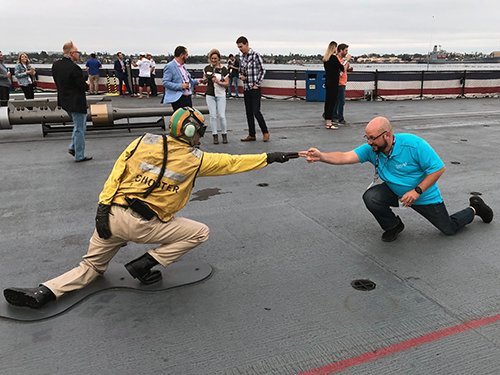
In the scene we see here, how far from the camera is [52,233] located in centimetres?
403

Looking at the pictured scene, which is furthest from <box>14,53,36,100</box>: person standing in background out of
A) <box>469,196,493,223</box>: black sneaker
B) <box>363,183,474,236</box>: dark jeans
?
<box>469,196,493,223</box>: black sneaker

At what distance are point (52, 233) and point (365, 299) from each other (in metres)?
3.11

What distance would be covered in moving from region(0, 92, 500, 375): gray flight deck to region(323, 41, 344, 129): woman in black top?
3.93m

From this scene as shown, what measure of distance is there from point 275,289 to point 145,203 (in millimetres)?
1181

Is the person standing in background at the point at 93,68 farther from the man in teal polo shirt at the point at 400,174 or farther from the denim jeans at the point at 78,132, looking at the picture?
the man in teal polo shirt at the point at 400,174

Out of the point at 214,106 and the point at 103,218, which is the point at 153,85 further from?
the point at 103,218

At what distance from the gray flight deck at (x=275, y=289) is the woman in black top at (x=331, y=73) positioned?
12.9 feet

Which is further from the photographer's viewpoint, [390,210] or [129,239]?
[390,210]

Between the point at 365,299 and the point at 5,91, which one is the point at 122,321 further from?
the point at 5,91

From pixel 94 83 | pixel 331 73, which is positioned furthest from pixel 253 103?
pixel 94 83

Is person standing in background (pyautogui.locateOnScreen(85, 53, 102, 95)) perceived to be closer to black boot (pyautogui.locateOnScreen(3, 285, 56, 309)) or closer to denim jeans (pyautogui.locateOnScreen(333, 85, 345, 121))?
denim jeans (pyautogui.locateOnScreen(333, 85, 345, 121))

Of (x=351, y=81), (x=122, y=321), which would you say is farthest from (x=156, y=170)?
(x=351, y=81)

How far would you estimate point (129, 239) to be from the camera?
2.87 m

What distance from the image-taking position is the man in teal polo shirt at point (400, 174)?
11.3 feet
